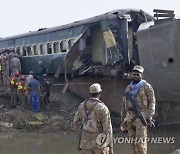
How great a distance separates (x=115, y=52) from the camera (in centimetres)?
1348

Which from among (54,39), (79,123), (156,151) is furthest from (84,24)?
(79,123)

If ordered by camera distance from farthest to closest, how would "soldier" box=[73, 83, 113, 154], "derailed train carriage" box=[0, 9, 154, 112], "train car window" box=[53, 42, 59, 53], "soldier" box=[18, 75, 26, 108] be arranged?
"train car window" box=[53, 42, 59, 53] → "soldier" box=[18, 75, 26, 108] → "derailed train carriage" box=[0, 9, 154, 112] → "soldier" box=[73, 83, 113, 154]

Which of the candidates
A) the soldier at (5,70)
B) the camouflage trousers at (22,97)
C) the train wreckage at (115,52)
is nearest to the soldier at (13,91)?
the camouflage trousers at (22,97)

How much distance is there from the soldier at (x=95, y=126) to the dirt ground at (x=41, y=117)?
7.09 m

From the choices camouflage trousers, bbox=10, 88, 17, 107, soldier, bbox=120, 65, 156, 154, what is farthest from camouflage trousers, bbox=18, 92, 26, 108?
soldier, bbox=120, 65, 156, 154

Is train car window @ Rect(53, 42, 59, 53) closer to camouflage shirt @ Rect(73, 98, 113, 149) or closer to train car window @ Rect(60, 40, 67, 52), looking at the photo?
train car window @ Rect(60, 40, 67, 52)

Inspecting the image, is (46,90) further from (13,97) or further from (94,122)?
(94,122)

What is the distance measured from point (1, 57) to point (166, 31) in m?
9.78

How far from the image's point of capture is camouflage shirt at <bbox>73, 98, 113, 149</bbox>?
18.6 ft

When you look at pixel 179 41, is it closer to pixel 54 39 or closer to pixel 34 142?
pixel 34 142

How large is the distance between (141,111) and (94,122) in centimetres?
136

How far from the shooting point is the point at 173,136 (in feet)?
36.9

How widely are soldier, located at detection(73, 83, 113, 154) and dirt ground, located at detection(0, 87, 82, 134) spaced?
709cm

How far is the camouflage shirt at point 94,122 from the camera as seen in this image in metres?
5.68
